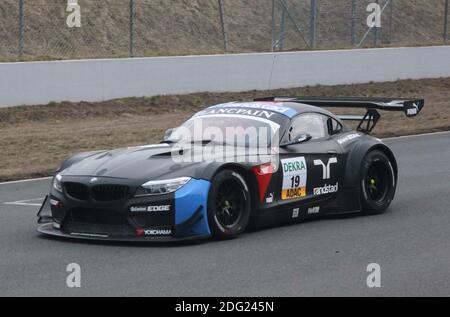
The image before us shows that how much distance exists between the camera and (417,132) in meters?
21.7

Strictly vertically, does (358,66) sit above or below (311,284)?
above

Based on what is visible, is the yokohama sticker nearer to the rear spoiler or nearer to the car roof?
the car roof

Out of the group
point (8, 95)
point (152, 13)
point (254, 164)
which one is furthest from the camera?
point (152, 13)

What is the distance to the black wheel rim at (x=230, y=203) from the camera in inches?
384

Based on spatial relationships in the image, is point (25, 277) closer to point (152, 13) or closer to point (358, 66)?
point (358, 66)

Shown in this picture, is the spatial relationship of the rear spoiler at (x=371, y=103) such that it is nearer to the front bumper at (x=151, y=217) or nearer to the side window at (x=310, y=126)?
the side window at (x=310, y=126)

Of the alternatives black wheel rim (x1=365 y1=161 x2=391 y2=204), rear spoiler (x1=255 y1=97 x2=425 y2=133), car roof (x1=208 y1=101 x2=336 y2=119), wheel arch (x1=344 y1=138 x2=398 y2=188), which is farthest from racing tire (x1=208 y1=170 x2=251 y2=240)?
rear spoiler (x1=255 y1=97 x2=425 y2=133)

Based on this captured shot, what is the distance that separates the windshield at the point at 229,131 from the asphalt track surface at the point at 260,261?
959 millimetres

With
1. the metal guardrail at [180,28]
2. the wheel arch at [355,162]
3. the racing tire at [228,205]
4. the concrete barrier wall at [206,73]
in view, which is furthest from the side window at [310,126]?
the metal guardrail at [180,28]

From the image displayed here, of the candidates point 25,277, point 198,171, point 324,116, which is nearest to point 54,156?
point 324,116

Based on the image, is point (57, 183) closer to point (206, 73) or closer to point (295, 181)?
point (295, 181)

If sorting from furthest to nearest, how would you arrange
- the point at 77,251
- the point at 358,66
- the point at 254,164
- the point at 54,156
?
the point at 358,66 < the point at 54,156 < the point at 254,164 < the point at 77,251

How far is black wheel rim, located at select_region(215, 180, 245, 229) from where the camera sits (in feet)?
32.0

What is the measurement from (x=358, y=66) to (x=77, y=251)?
2062 cm
